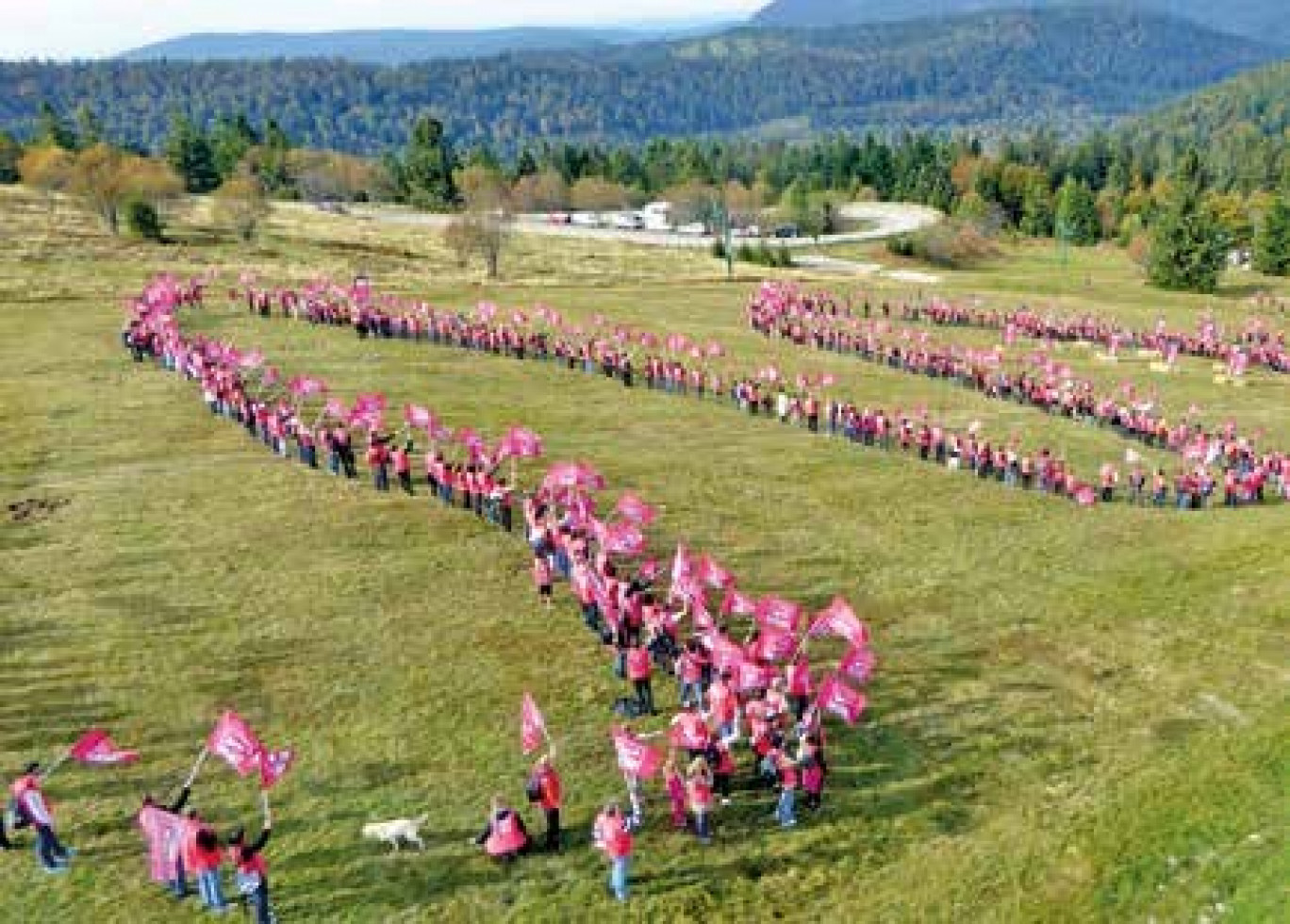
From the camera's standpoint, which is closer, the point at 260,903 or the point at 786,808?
the point at 260,903

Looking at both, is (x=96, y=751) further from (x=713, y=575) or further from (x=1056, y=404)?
(x=1056, y=404)

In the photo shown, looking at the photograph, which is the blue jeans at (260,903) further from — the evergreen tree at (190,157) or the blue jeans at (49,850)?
the evergreen tree at (190,157)

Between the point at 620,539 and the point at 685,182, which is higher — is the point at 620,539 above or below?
below

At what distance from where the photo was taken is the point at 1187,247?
10138 centimetres

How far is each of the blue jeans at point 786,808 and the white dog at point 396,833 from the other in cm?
551

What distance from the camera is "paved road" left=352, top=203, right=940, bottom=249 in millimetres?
135625

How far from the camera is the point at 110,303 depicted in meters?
63.7

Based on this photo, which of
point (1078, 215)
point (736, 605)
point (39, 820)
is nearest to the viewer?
point (39, 820)

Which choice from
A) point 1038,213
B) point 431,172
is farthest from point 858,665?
point 1038,213

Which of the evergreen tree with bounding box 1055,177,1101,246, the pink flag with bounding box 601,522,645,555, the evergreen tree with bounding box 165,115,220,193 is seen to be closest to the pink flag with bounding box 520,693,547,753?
the pink flag with bounding box 601,522,645,555

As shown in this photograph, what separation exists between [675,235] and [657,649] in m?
126

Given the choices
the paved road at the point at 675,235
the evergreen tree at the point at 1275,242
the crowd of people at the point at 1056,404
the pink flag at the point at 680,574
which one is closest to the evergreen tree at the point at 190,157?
the paved road at the point at 675,235

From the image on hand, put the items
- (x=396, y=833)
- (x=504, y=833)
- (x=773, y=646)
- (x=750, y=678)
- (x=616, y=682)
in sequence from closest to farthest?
1. (x=504, y=833)
2. (x=396, y=833)
3. (x=750, y=678)
4. (x=773, y=646)
5. (x=616, y=682)

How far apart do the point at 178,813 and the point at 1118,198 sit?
165793 mm
